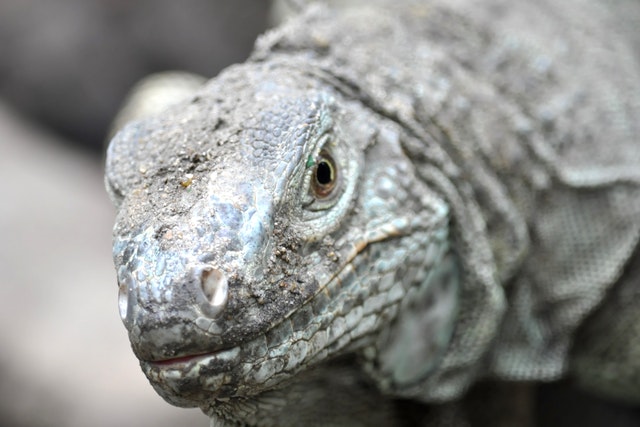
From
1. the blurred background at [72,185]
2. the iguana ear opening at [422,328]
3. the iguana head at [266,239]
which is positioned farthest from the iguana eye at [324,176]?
the blurred background at [72,185]

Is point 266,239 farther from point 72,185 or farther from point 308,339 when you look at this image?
point 72,185

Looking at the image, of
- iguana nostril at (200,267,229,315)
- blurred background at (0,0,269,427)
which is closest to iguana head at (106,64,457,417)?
iguana nostril at (200,267,229,315)

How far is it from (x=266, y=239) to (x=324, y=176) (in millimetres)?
365

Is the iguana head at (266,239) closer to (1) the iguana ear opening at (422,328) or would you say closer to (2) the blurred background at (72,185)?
(1) the iguana ear opening at (422,328)

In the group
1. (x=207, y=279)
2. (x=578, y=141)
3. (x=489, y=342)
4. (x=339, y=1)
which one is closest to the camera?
(x=207, y=279)

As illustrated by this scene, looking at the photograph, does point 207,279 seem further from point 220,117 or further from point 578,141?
point 578,141

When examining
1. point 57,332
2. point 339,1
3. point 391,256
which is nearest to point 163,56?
point 57,332

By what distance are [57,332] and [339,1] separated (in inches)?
148

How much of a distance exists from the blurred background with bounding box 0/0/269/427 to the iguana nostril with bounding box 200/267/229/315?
419 cm

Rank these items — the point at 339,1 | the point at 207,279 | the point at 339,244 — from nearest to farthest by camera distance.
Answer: the point at 207,279 → the point at 339,244 → the point at 339,1

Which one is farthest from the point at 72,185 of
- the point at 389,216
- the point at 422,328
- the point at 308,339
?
the point at 308,339

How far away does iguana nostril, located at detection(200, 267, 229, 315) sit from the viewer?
2025 mm

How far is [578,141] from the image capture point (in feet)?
10.7

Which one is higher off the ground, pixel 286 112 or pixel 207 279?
pixel 286 112
